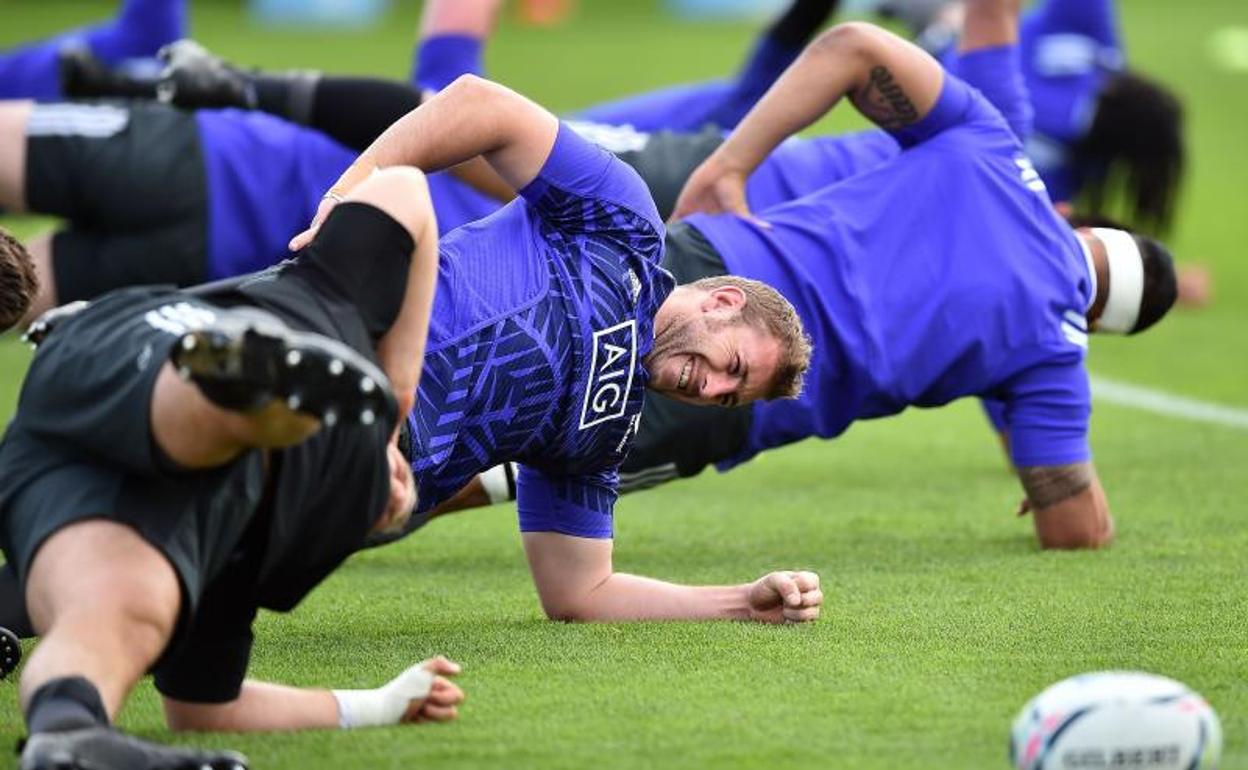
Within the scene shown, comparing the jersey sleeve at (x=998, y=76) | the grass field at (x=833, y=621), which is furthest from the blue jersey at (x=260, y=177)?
the jersey sleeve at (x=998, y=76)

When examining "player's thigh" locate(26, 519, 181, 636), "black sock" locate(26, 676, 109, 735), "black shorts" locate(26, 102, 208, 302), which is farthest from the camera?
"black shorts" locate(26, 102, 208, 302)

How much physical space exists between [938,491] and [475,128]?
2884 mm

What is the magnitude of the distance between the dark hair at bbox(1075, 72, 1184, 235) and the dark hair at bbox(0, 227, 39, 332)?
5.82 metres

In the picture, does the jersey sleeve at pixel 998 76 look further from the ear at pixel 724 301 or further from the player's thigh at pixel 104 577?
the player's thigh at pixel 104 577

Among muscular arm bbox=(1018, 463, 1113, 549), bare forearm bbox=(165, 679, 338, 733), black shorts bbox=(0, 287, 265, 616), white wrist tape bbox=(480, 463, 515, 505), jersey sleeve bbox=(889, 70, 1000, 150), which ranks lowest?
white wrist tape bbox=(480, 463, 515, 505)

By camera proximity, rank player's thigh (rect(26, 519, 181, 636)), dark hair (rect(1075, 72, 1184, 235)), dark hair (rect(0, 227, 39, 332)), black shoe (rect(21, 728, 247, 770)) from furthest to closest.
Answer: dark hair (rect(1075, 72, 1184, 235))
dark hair (rect(0, 227, 39, 332))
player's thigh (rect(26, 519, 181, 636))
black shoe (rect(21, 728, 247, 770))

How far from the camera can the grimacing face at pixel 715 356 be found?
431 centimetres

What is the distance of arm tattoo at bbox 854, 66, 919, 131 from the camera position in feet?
18.1

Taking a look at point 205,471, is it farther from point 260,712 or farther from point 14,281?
point 14,281

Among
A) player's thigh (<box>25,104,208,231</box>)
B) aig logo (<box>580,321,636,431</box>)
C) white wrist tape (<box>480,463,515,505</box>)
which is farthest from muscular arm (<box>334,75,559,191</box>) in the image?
player's thigh (<box>25,104,208,231</box>)

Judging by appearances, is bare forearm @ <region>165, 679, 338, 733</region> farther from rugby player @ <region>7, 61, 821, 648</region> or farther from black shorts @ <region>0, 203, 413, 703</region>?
rugby player @ <region>7, 61, 821, 648</region>

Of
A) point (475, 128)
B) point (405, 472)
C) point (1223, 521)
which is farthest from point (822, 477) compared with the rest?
point (405, 472)

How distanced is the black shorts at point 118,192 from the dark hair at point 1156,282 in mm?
2881

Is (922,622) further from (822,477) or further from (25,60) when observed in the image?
(25,60)
